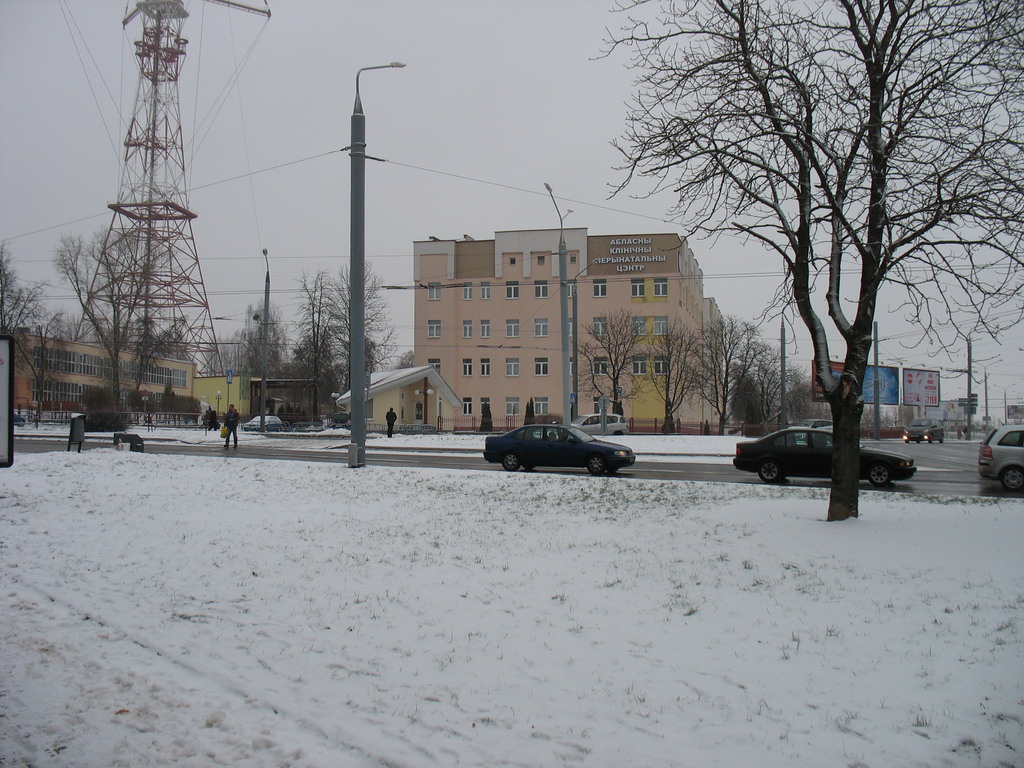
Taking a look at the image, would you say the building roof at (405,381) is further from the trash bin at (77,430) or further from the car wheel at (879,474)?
the car wheel at (879,474)

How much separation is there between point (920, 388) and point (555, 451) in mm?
56792

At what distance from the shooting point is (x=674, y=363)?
2219 inches

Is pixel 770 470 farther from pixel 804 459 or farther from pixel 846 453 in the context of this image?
pixel 846 453

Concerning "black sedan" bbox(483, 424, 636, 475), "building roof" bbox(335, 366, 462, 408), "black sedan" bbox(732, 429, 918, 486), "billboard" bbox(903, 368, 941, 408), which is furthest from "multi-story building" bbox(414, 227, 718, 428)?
"black sedan" bbox(732, 429, 918, 486)

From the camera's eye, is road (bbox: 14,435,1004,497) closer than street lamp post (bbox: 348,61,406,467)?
No

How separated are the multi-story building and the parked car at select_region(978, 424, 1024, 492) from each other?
152 feet

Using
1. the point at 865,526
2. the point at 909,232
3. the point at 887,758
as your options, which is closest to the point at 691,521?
the point at 865,526

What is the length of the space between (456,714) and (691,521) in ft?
22.2

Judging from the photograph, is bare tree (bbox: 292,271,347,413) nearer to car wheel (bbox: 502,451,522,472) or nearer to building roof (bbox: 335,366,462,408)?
building roof (bbox: 335,366,462,408)

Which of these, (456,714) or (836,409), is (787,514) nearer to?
(836,409)

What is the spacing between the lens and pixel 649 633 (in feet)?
20.1

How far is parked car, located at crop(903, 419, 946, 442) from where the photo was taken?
2002 inches

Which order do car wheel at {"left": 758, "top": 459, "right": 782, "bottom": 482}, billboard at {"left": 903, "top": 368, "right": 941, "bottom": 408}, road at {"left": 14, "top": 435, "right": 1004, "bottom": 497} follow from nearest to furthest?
road at {"left": 14, "top": 435, "right": 1004, "bottom": 497}, car wheel at {"left": 758, "top": 459, "right": 782, "bottom": 482}, billboard at {"left": 903, "top": 368, "right": 941, "bottom": 408}

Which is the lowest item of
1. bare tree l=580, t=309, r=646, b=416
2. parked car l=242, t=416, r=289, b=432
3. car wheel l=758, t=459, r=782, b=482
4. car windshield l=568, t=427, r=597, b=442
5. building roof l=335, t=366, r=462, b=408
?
car wheel l=758, t=459, r=782, b=482
